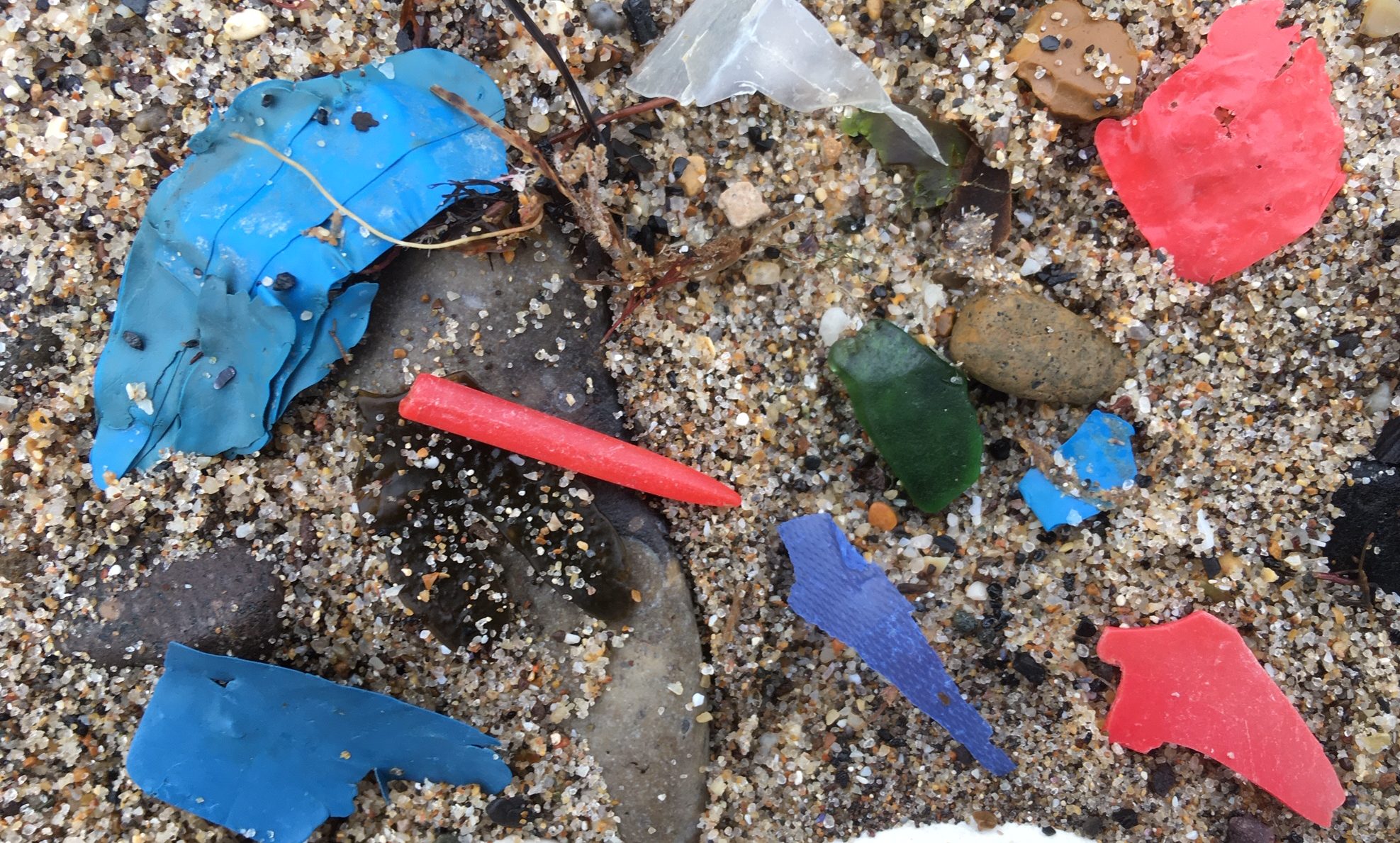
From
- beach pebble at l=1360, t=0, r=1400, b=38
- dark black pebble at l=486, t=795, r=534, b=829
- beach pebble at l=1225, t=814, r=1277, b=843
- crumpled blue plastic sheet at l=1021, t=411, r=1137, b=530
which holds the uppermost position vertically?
beach pebble at l=1360, t=0, r=1400, b=38

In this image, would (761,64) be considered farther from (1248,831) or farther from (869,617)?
(1248,831)

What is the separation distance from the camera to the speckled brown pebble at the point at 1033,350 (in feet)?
5.30

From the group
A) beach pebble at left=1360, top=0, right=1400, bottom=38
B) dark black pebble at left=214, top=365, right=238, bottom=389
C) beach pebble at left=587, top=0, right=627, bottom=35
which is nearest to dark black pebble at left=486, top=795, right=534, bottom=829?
dark black pebble at left=214, top=365, right=238, bottom=389

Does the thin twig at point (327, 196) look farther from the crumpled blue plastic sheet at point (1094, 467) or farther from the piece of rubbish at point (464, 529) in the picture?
the crumpled blue plastic sheet at point (1094, 467)

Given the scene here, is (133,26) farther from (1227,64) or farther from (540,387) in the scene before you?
(1227,64)

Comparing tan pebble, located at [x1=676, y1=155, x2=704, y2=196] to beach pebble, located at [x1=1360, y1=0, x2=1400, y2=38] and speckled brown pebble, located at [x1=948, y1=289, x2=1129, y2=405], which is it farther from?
beach pebble, located at [x1=1360, y1=0, x2=1400, y2=38]

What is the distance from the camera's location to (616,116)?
163 cm

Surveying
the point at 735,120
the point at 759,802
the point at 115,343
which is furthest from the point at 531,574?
the point at 735,120

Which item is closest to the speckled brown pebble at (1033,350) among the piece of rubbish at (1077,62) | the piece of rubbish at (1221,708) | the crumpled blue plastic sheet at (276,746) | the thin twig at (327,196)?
the piece of rubbish at (1077,62)

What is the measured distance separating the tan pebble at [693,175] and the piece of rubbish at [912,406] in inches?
17.6

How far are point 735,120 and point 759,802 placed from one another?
57.1 inches

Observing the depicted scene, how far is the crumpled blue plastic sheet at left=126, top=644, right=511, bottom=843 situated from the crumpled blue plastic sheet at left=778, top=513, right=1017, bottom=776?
2.43 ft

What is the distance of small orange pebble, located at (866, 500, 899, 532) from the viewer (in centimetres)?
171

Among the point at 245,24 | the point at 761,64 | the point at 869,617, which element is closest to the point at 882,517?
the point at 869,617
